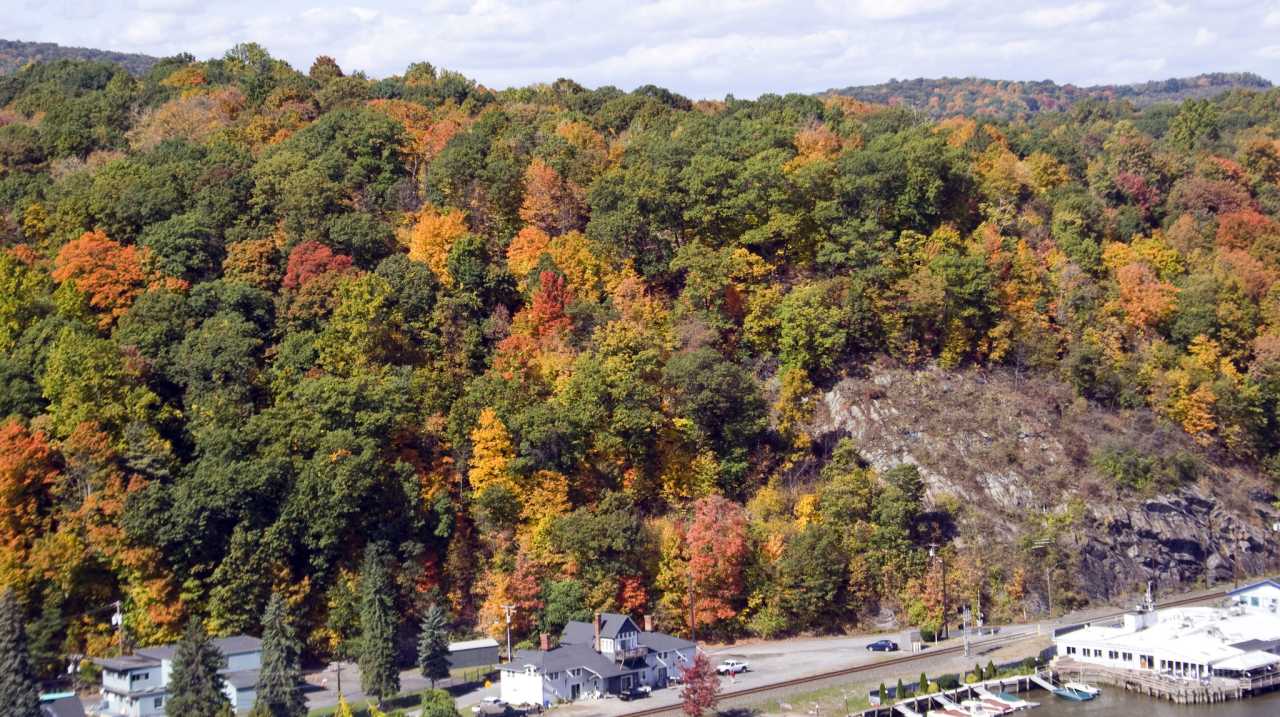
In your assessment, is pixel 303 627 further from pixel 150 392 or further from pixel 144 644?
pixel 150 392

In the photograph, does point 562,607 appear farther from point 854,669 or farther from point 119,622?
point 119,622

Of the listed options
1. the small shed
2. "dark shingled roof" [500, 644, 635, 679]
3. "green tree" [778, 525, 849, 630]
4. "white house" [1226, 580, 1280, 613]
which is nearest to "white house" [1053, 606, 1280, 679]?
"white house" [1226, 580, 1280, 613]

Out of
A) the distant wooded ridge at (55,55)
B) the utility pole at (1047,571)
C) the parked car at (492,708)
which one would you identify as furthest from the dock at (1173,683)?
the distant wooded ridge at (55,55)

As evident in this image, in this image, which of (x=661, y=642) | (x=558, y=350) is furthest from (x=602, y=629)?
(x=558, y=350)

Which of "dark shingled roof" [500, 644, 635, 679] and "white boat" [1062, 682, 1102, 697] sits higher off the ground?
"dark shingled roof" [500, 644, 635, 679]

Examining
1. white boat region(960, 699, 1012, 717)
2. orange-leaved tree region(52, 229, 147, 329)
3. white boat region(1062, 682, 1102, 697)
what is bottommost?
white boat region(1062, 682, 1102, 697)

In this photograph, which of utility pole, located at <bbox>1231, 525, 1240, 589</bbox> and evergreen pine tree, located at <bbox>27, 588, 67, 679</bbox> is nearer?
evergreen pine tree, located at <bbox>27, 588, 67, 679</bbox>

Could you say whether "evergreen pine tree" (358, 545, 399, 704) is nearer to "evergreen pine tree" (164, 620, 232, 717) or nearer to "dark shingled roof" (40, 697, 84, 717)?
"evergreen pine tree" (164, 620, 232, 717)
